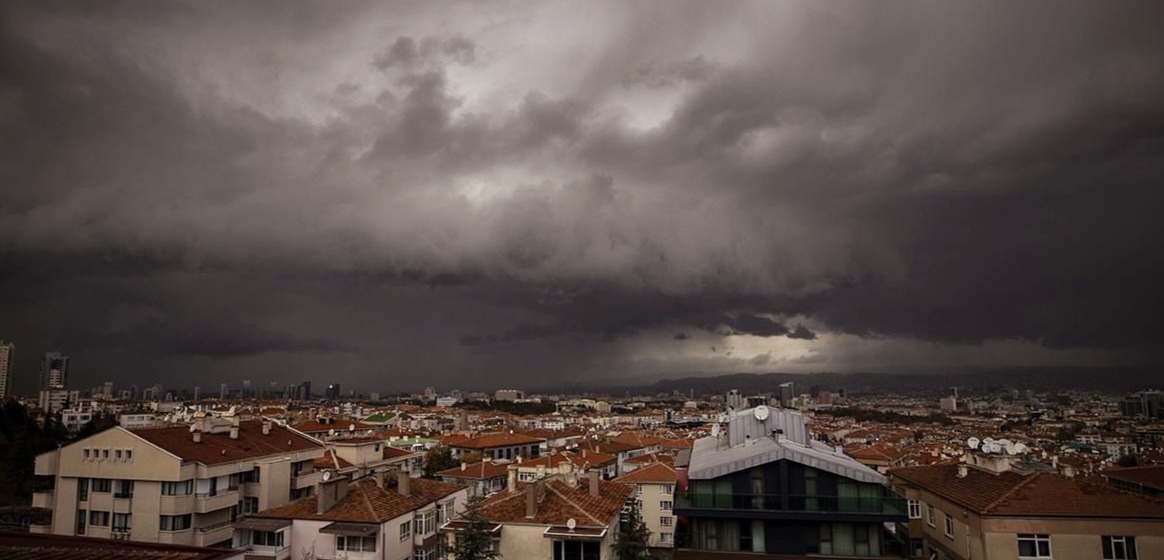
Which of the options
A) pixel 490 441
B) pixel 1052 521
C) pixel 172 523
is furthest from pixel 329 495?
pixel 490 441

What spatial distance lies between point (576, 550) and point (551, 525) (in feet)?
5.14

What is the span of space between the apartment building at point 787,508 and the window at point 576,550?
381cm

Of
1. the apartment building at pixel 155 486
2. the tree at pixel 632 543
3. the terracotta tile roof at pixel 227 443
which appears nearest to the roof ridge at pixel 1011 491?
the tree at pixel 632 543

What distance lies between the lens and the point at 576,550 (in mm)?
30703

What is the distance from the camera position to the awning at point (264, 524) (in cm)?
3484

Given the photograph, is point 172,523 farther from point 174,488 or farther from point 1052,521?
point 1052,521

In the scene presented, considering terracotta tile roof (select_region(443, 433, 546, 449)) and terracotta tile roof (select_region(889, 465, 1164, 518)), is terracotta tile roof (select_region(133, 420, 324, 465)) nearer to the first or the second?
terracotta tile roof (select_region(443, 433, 546, 449))

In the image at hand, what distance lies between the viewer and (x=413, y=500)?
39.0 metres

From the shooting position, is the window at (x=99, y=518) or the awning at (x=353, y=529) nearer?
the awning at (x=353, y=529)

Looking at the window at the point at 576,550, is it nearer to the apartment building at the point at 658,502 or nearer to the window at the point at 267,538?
the window at the point at 267,538

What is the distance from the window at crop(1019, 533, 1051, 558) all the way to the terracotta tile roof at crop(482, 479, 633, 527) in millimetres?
16988

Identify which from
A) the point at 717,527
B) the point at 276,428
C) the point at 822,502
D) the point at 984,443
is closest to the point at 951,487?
the point at 984,443

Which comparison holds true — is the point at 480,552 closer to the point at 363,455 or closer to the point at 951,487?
the point at 951,487

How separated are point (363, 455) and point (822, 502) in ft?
142
